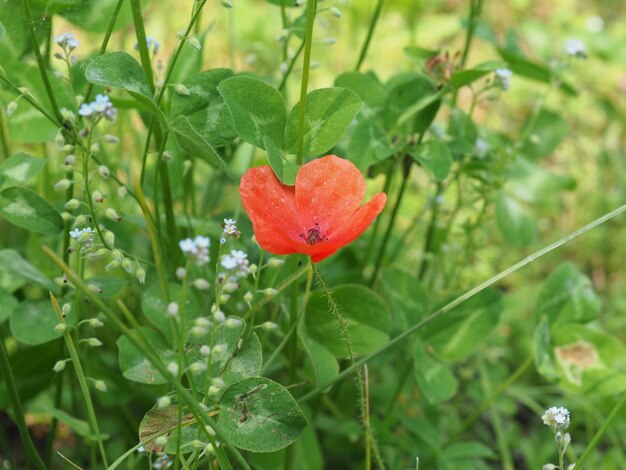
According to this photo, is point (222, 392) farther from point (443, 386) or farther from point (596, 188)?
point (596, 188)

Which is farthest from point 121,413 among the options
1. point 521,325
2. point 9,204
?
point 521,325

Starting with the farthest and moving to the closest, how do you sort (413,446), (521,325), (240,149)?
(521,325) → (240,149) → (413,446)

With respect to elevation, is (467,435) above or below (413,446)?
below

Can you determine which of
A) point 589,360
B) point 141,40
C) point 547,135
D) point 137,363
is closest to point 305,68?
point 141,40

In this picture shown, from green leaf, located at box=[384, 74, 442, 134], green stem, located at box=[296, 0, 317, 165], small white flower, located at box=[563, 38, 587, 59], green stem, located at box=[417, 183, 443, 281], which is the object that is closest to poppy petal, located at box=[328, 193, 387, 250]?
green stem, located at box=[296, 0, 317, 165]

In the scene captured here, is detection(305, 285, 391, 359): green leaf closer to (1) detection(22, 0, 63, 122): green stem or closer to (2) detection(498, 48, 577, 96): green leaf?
(1) detection(22, 0, 63, 122): green stem

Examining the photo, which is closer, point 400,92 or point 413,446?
point 400,92

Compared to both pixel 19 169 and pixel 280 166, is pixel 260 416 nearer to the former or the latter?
pixel 280 166

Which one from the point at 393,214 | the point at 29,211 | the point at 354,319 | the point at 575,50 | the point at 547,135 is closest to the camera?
the point at 29,211
